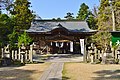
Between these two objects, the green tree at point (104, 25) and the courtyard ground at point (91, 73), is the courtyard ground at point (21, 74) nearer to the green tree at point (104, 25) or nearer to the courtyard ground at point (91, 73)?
the courtyard ground at point (91, 73)

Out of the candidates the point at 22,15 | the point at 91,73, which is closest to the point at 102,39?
the point at 22,15

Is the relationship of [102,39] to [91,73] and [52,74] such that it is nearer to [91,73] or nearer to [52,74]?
[91,73]

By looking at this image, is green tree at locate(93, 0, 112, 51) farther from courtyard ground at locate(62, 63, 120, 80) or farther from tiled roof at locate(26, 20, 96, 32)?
courtyard ground at locate(62, 63, 120, 80)

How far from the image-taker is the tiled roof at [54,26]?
29.2m

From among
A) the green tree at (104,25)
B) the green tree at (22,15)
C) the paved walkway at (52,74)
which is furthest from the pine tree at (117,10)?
the paved walkway at (52,74)

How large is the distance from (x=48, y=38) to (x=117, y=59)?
13.1 metres

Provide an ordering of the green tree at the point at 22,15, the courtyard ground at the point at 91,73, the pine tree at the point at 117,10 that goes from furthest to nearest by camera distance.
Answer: the green tree at the point at 22,15
the pine tree at the point at 117,10
the courtyard ground at the point at 91,73

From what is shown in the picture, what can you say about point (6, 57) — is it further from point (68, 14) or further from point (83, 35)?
point (68, 14)

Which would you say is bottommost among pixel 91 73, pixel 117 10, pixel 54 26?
pixel 91 73

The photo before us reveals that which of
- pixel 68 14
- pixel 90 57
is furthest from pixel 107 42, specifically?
pixel 68 14

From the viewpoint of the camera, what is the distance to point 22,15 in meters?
34.6

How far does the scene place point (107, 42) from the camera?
3058 cm

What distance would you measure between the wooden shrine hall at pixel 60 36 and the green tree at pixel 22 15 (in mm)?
2499

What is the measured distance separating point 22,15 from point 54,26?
239 inches
